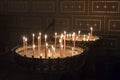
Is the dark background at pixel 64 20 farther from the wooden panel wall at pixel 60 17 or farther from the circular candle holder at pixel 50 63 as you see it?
the circular candle holder at pixel 50 63

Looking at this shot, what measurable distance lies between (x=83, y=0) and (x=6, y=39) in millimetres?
2298

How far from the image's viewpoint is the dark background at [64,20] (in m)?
5.77

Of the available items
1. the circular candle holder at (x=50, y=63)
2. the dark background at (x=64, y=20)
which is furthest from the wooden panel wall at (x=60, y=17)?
the circular candle holder at (x=50, y=63)

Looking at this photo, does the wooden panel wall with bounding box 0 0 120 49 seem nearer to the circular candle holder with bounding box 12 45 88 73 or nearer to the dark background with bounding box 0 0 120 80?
the dark background with bounding box 0 0 120 80

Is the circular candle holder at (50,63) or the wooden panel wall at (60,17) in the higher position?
the wooden panel wall at (60,17)

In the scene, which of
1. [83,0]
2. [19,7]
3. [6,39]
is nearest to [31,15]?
[19,7]

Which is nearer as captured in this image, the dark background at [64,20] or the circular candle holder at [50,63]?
the circular candle holder at [50,63]

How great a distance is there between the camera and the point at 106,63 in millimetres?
5371

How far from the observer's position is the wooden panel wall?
583 centimetres

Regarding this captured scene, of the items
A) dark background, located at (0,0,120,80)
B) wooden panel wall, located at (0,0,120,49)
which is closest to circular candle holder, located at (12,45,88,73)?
dark background, located at (0,0,120,80)

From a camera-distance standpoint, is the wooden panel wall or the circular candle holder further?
the wooden panel wall

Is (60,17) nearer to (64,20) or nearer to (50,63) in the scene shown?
(64,20)

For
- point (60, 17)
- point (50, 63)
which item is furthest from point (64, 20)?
point (50, 63)

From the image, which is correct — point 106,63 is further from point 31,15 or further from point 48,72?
point 48,72
